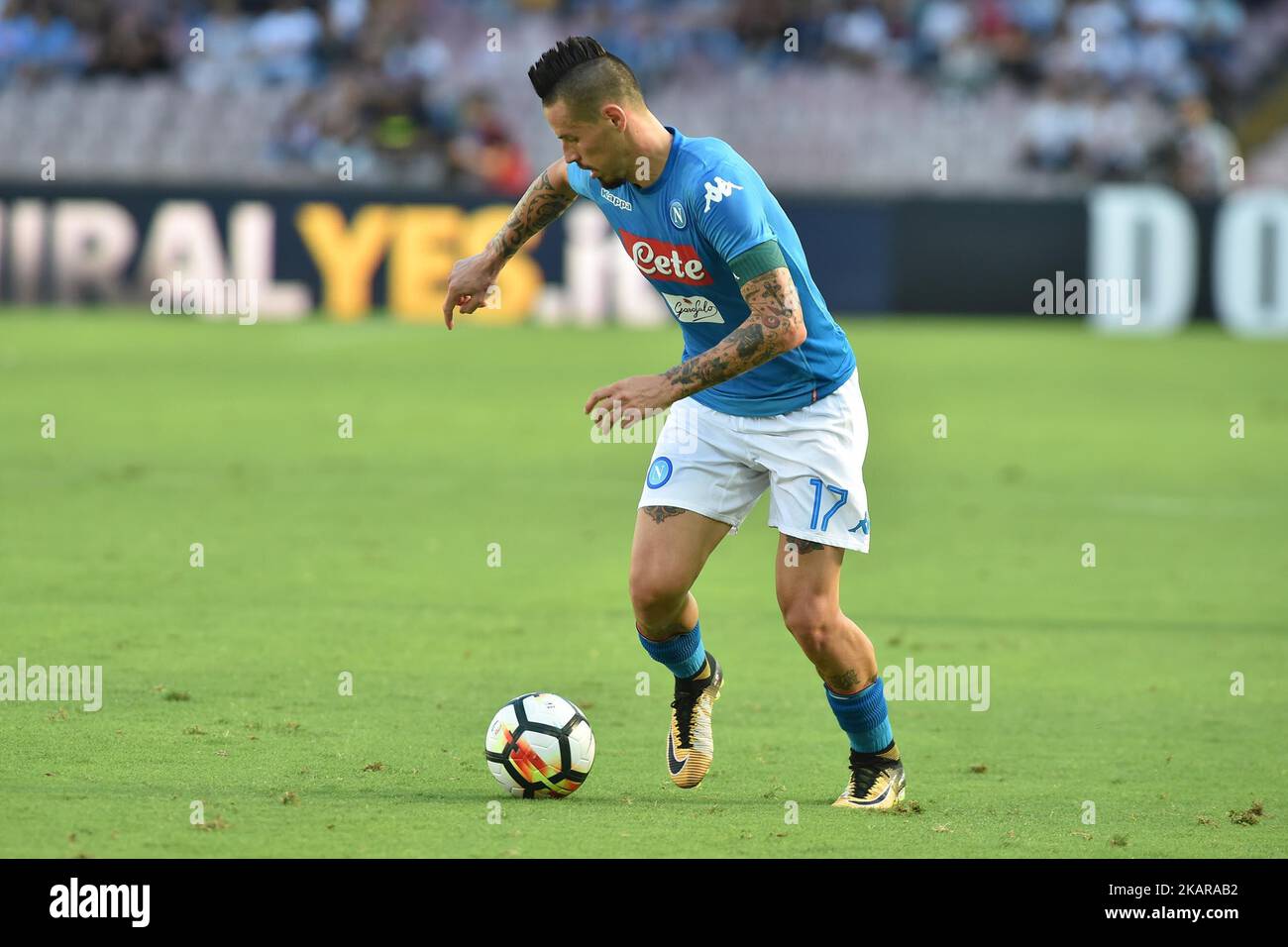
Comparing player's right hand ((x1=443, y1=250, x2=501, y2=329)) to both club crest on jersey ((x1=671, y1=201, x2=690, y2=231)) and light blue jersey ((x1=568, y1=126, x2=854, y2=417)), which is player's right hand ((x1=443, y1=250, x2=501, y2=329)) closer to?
light blue jersey ((x1=568, y1=126, x2=854, y2=417))

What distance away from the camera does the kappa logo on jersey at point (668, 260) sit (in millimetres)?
5977

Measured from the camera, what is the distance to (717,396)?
636 cm

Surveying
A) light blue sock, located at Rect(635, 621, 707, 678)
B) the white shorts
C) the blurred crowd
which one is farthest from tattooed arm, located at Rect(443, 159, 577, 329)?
the blurred crowd

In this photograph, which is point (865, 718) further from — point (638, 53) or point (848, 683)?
point (638, 53)

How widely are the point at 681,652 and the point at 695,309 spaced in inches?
44.5

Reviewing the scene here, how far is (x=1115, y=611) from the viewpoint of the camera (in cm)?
964

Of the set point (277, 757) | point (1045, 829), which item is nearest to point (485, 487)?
point (277, 757)

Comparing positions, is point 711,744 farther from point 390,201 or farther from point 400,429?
point 390,201

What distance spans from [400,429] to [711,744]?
32.0 ft

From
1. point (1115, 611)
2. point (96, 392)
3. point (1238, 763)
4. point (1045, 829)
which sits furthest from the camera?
point (96, 392)

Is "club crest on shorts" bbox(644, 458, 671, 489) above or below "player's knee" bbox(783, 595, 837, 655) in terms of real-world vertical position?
above

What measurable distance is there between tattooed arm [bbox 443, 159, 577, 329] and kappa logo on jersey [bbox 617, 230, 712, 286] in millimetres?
501

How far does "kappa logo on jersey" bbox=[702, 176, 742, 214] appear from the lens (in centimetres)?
575

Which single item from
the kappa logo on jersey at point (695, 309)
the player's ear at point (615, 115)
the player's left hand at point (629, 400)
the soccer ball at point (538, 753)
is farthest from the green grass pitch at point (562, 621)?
the player's ear at point (615, 115)
